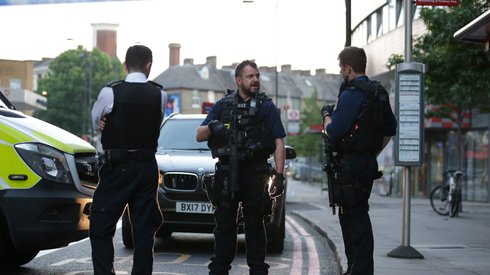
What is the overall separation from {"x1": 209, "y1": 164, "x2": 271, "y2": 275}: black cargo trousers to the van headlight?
139cm

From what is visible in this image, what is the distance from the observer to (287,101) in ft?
400

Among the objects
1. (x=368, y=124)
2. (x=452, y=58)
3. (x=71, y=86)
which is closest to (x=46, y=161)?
(x=368, y=124)

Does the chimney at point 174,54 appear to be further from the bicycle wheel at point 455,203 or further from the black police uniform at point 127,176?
the black police uniform at point 127,176

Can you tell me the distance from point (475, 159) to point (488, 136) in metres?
1.50

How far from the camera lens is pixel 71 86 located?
78.4m

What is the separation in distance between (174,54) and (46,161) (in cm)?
11630

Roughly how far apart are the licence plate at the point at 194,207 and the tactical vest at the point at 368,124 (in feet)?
10.9

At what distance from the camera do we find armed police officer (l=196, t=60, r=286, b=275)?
607 cm

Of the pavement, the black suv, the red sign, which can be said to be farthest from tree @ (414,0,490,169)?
the black suv

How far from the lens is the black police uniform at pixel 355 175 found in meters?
5.93

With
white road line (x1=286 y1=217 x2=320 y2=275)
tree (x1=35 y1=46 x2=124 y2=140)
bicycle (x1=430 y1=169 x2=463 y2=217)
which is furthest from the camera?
tree (x1=35 y1=46 x2=124 y2=140)

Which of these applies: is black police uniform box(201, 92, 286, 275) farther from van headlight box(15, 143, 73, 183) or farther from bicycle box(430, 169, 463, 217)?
bicycle box(430, 169, 463, 217)

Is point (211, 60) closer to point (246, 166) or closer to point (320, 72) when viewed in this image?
point (320, 72)

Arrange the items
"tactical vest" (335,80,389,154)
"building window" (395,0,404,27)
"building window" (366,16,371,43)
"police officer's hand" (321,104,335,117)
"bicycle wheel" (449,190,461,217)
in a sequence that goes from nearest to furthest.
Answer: "tactical vest" (335,80,389,154) → "police officer's hand" (321,104,335,117) → "bicycle wheel" (449,190,461,217) → "building window" (395,0,404,27) → "building window" (366,16,371,43)
